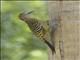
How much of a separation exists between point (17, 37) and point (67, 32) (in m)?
1.02

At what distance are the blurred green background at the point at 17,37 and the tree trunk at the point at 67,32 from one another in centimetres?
88

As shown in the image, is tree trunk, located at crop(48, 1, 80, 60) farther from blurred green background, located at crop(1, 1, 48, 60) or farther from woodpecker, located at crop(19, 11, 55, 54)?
blurred green background, located at crop(1, 1, 48, 60)

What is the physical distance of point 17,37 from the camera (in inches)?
98.3

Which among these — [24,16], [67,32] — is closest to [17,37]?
[24,16]

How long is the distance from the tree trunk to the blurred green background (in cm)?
88

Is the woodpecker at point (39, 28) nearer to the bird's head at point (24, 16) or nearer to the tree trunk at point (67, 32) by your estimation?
the bird's head at point (24, 16)

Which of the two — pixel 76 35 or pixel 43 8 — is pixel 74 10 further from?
pixel 43 8

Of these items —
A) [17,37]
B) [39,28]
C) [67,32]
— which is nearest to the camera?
[67,32]

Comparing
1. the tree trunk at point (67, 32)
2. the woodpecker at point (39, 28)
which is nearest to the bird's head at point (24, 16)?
the woodpecker at point (39, 28)

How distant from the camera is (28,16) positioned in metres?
1.99

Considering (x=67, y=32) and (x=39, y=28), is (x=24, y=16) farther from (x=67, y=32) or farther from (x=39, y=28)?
(x=67, y=32)

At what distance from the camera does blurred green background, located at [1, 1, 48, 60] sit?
2.45m

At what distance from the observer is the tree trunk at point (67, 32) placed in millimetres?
1504

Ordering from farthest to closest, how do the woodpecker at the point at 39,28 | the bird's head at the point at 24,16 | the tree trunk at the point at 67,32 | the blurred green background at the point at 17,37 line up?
the blurred green background at the point at 17,37, the bird's head at the point at 24,16, the woodpecker at the point at 39,28, the tree trunk at the point at 67,32
